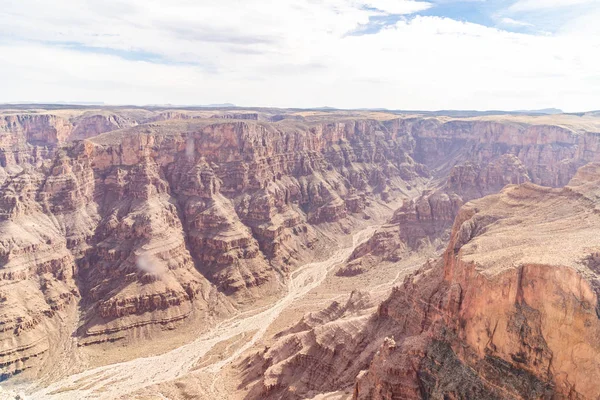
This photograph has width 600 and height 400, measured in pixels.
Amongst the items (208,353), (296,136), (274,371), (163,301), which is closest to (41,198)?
(163,301)

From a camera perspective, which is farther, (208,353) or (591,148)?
(591,148)

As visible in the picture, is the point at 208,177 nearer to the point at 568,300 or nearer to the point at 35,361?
the point at 35,361

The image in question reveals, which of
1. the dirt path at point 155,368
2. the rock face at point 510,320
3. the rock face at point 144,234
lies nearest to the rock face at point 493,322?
the rock face at point 510,320

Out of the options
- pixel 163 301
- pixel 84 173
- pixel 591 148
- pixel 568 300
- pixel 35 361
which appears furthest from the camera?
pixel 591 148

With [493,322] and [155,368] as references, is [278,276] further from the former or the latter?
[493,322]

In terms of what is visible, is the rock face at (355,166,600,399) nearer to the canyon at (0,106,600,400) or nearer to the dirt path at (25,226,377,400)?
the canyon at (0,106,600,400)

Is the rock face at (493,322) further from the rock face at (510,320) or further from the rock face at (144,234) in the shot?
the rock face at (144,234)

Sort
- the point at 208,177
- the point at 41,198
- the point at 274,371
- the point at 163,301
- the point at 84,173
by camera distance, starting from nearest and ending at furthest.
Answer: the point at 274,371
the point at 163,301
the point at 41,198
the point at 84,173
the point at 208,177

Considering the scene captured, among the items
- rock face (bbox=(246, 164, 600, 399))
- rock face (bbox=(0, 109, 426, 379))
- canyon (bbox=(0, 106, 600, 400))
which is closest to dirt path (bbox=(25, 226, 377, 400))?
canyon (bbox=(0, 106, 600, 400))

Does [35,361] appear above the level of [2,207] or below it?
below
